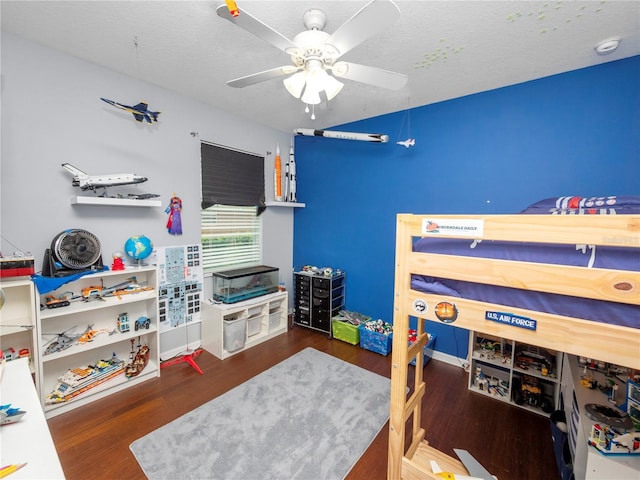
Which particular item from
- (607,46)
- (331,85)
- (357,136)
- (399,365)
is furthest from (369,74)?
(607,46)

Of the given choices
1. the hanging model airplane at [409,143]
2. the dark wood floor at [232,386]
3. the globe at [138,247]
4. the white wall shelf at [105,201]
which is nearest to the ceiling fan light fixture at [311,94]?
the hanging model airplane at [409,143]

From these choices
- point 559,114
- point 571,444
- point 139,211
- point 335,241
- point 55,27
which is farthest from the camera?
point 335,241

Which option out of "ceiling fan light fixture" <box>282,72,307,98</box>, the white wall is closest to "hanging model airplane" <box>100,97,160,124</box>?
the white wall

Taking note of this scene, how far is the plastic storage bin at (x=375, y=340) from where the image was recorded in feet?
9.95

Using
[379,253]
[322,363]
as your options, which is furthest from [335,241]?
[322,363]

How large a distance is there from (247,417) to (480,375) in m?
2.03

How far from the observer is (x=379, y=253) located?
342 cm

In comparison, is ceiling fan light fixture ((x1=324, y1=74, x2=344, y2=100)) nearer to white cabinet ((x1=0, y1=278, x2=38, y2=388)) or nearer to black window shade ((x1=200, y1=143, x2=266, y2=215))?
black window shade ((x1=200, y1=143, x2=266, y2=215))

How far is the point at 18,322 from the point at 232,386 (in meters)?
1.63

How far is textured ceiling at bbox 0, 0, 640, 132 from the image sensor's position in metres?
1.63

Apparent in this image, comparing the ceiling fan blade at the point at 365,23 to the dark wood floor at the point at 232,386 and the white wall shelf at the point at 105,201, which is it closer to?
the white wall shelf at the point at 105,201

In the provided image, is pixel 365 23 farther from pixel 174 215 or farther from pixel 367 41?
pixel 174 215

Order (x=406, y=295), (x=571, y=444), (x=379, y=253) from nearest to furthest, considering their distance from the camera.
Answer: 1. (x=406, y=295)
2. (x=571, y=444)
3. (x=379, y=253)

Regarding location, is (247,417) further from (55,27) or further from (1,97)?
(55,27)
